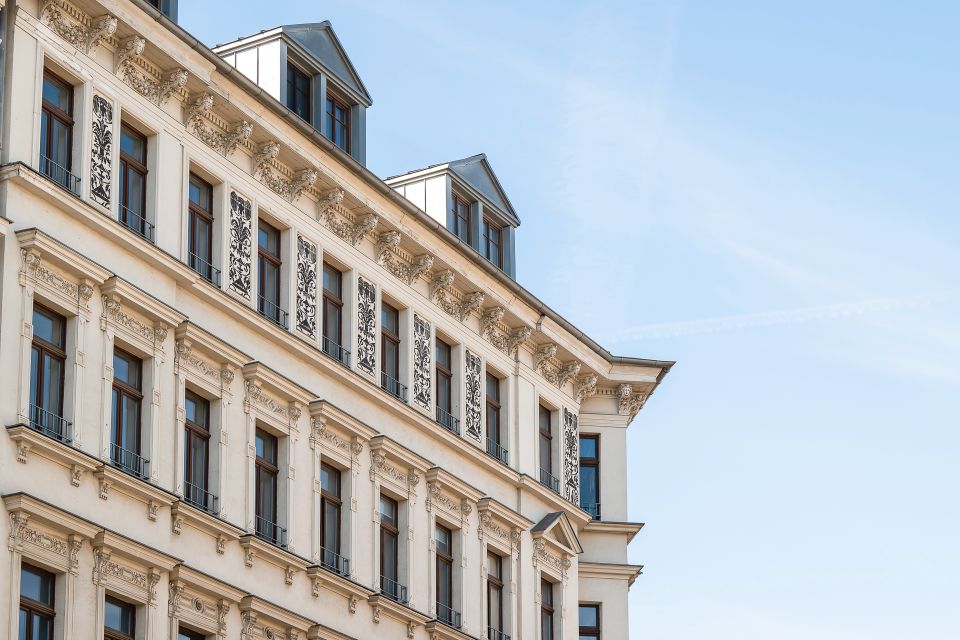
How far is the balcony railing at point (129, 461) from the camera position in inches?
1314

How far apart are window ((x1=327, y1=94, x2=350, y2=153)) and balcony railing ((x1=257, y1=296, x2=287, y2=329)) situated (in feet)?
15.2

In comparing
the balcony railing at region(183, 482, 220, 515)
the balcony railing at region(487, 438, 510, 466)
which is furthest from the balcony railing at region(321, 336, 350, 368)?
the balcony railing at region(487, 438, 510, 466)

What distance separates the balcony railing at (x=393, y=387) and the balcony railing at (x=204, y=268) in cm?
540

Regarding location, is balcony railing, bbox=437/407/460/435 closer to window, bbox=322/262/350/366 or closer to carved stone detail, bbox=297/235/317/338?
window, bbox=322/262/350/366

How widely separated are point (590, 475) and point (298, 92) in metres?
13.5

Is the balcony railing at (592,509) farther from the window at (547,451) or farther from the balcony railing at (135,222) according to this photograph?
the balcony railing at (135,222)

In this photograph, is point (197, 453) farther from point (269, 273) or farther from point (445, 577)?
point (445, 577)

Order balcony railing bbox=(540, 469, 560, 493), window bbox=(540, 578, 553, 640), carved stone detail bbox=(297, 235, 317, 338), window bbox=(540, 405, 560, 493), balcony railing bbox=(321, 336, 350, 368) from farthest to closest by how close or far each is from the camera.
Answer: window bbox=(540, 405, 560, 493) → balcony railing bbox=(540, 469, 560, 493) → window bbox=(540, 578, 553, 640) → balcony railing bbox=(321, 336, 350, 368) → carved stone detail bbox=(297, 235, 317, 338)

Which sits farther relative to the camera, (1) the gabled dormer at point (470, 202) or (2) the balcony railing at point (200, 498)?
(1) the gabled dormer at point (470, 202)

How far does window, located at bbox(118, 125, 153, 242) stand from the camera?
115ft

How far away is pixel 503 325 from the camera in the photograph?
46156 millimetres

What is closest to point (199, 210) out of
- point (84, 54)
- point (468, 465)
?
point (84, 54)

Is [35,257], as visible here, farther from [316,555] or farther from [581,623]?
[581,623]

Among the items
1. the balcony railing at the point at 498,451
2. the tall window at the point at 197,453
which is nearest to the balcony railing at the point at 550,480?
the balcony railing at the point at 498,451
